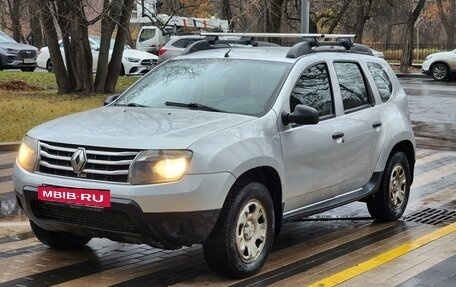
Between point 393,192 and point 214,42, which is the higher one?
point 214,42

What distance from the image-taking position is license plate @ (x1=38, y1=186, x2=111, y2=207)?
4.98 m

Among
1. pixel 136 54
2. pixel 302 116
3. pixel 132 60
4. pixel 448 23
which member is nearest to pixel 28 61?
pixel 132 60

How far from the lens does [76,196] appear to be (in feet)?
16.6

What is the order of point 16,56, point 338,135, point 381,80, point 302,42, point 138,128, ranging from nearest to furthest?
point 138,128
point 338,135
point 302,42
point 381,80
point 16,56

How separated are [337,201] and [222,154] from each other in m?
1.83

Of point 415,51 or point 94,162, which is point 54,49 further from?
point 415,51

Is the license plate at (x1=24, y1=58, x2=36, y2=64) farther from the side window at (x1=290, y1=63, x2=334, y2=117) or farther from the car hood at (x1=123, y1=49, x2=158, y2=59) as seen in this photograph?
the side window at (x1=290, y1=63, x2=334, y2=117)

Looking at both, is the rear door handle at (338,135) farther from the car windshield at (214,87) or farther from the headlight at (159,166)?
the headlight at (159,166)

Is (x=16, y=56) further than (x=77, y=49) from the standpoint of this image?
Yes

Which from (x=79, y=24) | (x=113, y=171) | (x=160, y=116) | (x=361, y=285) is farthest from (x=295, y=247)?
(x=79, y=24)

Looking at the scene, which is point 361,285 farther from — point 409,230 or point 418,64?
point 418,64

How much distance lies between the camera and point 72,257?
19.9 ft

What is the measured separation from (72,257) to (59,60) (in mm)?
13318

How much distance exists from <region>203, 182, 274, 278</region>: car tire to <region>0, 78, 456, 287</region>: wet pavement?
135 millimetres
